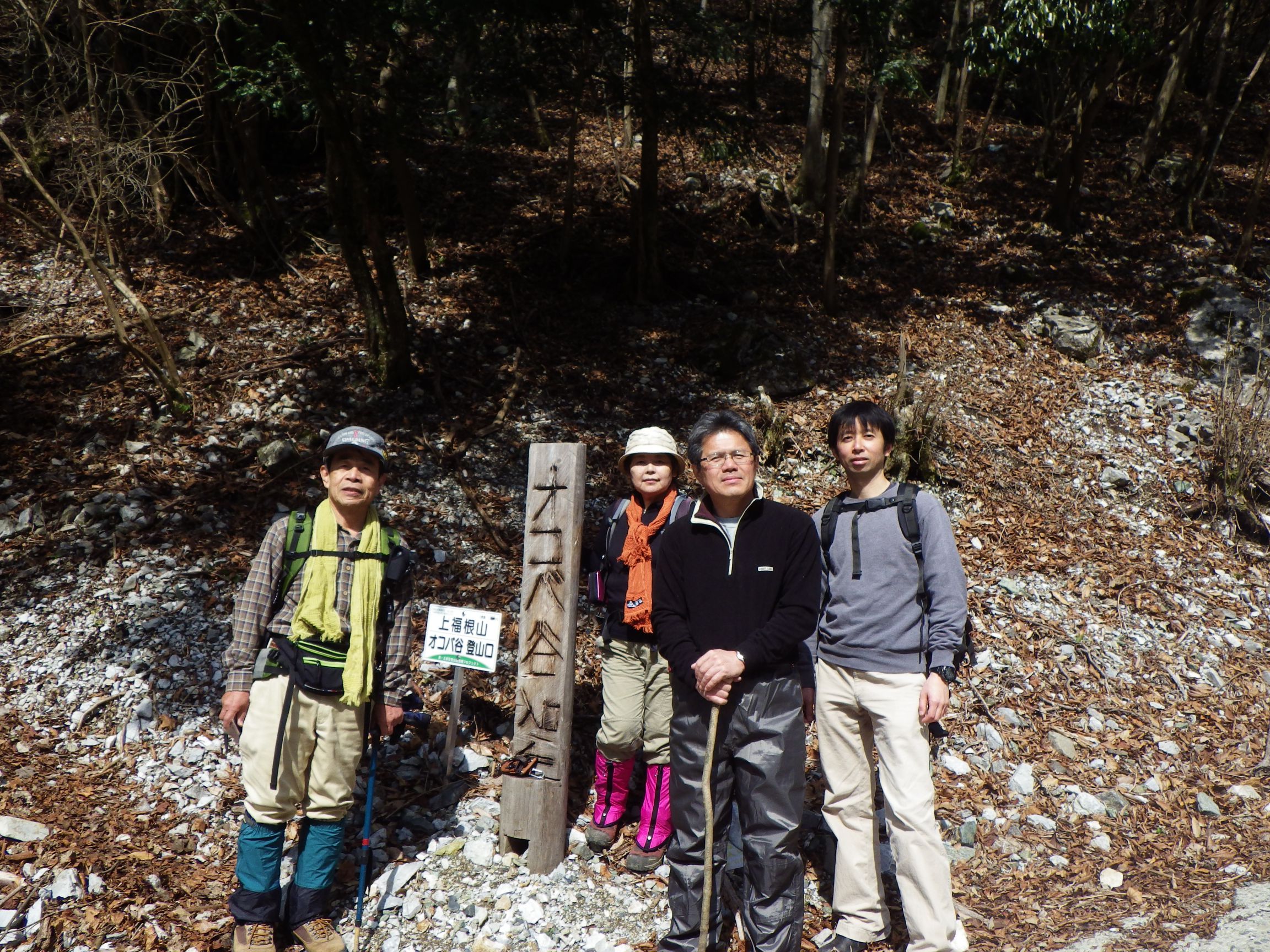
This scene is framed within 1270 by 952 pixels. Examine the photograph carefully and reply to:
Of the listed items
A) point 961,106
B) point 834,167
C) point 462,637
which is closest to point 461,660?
point 462,637

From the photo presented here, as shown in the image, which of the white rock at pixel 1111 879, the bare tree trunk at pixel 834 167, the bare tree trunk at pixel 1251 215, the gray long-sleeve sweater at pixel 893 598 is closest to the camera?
the gray long-sleeve sweater at pixel 893 598

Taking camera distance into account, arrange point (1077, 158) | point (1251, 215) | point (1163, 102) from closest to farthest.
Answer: point (1251, 215)
point (1077, 158)
point (1163, 102)

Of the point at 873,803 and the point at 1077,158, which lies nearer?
the point at 873,803

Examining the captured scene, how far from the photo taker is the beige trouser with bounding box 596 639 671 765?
12.3ft

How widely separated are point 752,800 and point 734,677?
0.51 metres

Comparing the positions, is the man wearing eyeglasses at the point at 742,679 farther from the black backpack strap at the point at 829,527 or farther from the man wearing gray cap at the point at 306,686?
the man wearing gray cap at the point at 306,686

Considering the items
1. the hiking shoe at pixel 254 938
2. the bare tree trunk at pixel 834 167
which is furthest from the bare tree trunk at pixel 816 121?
the hiking shoe at pixel 254 938

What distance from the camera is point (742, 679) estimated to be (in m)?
3.06

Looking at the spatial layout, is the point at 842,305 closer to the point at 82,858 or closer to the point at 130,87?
the point at 130,87

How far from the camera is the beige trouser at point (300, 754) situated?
3.15 metres

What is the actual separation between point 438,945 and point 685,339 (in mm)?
6637

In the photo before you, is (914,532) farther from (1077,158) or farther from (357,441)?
(1077,158)

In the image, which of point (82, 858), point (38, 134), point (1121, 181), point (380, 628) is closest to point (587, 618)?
point (380, 628)

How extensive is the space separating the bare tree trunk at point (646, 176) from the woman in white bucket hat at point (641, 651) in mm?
5957
